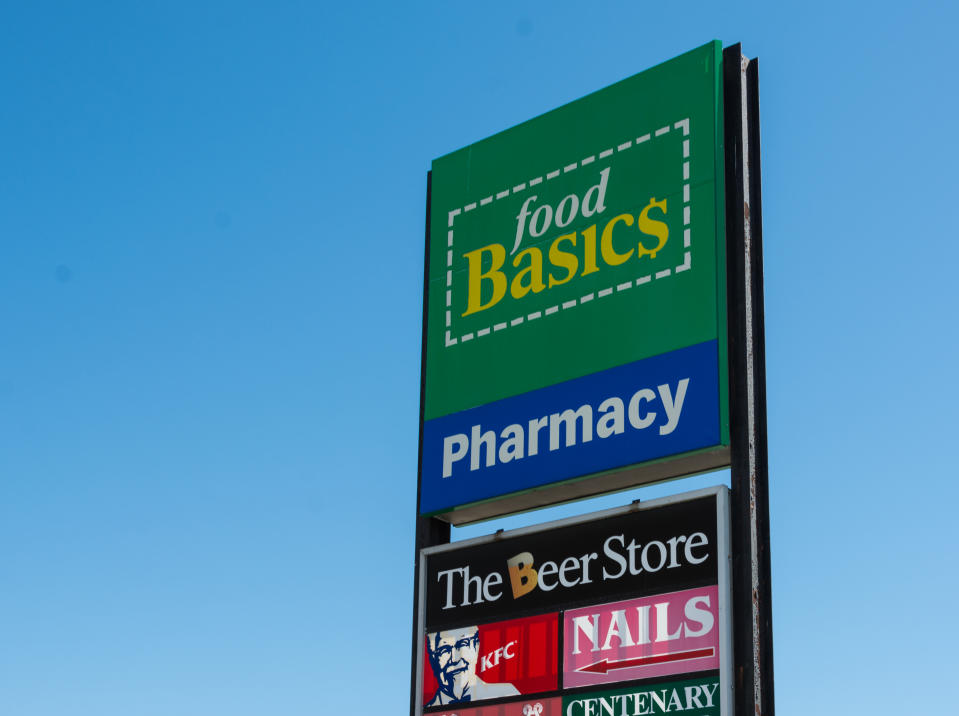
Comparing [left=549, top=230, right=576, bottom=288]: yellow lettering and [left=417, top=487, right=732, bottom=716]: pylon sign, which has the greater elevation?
[left=549, top=230, right=576, bottom=288]: yellow lettering

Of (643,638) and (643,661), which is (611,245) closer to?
(643,638)

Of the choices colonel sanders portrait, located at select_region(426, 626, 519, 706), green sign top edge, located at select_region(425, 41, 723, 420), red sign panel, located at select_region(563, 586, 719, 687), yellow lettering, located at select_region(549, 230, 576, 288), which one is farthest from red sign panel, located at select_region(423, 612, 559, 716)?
yellow lettering, located at select_region(549, 230, 576, 288)

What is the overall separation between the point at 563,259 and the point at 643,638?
3.58m

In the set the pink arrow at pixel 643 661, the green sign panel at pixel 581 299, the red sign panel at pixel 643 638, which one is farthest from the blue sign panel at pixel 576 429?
the pink arrow at pixel 643 661

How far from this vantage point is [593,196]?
13.2m

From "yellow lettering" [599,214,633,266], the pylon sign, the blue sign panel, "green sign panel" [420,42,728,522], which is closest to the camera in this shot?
the pylon sign

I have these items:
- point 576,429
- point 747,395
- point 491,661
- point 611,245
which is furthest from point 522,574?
point 611,245

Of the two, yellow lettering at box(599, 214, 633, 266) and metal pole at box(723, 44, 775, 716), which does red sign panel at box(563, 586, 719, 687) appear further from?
yellow lettering at box(599, 214, 633, 266)

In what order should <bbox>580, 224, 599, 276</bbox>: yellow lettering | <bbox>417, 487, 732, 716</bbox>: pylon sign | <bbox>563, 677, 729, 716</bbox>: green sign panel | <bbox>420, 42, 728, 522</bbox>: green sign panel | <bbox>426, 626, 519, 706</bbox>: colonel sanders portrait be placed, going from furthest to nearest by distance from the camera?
<bbox>580, 224, 599, 276</bbox>: yellow lettering → <bbox>426, 626, 519, 706</bbox>: colonel sanders portrait → <bbox>420, 42, 728, 522</bbox>: green sign panel → <bbox>417, 487, 732, 716</bbox>: pylon sign → <bbox>563, 677, 729, 716</bbox>: green sign panel

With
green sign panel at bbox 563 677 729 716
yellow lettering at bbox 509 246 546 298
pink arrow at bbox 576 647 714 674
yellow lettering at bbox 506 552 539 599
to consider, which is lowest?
green sign panel at bbox 563 677 729 716

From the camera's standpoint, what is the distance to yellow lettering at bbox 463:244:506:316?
13609 mm

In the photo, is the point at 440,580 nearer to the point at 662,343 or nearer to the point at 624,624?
the point at 624,624

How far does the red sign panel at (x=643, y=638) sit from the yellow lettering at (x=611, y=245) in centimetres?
299

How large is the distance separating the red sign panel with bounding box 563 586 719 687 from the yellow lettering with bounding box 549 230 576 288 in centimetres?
300
